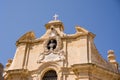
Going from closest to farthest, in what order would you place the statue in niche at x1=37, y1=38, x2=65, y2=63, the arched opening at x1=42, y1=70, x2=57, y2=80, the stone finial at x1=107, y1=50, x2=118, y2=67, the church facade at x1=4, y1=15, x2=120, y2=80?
the church facade at x1=4, y1=15, x2=120, y2=80
the arched opening at x1=42, y1=70, x2=57, y2=80
the statue in niche at x1=37, y1=38, x2=65, y2=63
the stone finial at x1=107, y1=50, x2=118, y2=67

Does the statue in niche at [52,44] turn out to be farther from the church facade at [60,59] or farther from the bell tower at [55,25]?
the bell tower at [55,25]

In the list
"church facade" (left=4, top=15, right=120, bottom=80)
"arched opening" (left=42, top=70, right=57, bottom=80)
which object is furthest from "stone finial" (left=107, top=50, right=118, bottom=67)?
"arched opening" (left=42, top=70, right=57, bottom=80)

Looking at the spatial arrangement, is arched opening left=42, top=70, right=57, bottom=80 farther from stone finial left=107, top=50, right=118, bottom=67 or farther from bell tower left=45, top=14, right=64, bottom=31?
stone finial left=107, top=50, right=118, bottom=67

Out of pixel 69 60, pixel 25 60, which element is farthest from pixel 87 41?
pixel 25 60

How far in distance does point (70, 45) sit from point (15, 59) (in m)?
4.23

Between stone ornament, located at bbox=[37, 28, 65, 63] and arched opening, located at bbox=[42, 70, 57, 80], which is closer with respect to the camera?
arched opening, located at bbox=[42, 70, 57, 80]

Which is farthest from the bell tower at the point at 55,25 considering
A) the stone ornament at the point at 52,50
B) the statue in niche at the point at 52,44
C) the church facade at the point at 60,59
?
the statue in niche at the point at 52,44

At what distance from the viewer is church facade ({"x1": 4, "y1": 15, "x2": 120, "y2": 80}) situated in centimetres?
1549

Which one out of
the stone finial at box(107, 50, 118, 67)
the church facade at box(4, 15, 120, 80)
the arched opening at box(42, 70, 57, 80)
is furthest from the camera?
the stone finial at box(107, 50, 118, 67)

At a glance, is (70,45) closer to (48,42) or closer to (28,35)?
(48,42)

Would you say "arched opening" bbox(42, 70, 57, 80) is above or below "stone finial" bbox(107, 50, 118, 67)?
below

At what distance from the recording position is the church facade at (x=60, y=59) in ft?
50.8

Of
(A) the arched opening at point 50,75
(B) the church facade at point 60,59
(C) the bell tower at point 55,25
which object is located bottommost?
(A) the arched opening at point 50,75

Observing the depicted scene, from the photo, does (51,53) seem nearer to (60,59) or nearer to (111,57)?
(60,59)
